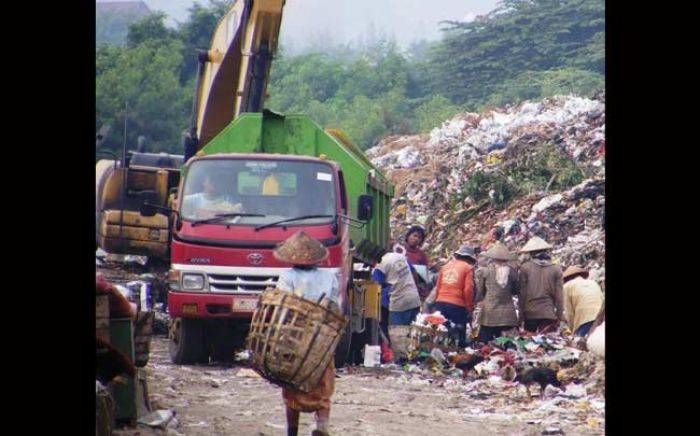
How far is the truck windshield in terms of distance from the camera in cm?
1075

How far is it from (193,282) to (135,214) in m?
3.80

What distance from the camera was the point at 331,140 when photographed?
12117 millimetres

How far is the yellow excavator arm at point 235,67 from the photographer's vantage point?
1295 centimetres

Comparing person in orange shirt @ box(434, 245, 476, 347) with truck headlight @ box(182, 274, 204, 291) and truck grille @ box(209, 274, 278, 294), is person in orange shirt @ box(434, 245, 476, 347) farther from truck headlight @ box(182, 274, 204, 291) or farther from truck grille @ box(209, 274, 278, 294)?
truck headlight @ box(182, 274, 204, 291)

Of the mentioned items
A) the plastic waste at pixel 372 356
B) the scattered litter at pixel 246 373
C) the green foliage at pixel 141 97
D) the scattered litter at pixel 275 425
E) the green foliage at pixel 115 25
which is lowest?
the scattered litter at pixel 275 425

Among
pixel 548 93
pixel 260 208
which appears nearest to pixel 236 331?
pixel 260 208

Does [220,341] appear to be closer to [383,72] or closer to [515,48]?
[515,48]

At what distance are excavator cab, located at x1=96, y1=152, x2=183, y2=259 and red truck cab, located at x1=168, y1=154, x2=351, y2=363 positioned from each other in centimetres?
276

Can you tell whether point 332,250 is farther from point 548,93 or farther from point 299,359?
point 548,93

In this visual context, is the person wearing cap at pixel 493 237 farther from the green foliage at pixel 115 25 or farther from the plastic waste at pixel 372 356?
the green foliage at pixel 115 25

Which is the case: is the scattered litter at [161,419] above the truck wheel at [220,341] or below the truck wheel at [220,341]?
below

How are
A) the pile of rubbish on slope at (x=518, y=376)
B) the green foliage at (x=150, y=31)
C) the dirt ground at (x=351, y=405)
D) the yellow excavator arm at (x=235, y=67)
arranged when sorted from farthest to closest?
1. the green foliage at (x=150, y=31)
2. the yellow excavator arm at (x=235, y=67)
3. the pile of rubbish on slope at (x=518, y=376)
4. the dirt ground at (x=351, y=405)

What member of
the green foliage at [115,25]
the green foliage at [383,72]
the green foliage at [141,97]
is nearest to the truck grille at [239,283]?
the green foliage at [383,72]

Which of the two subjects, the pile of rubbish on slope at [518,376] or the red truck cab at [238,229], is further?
the red truck cab at [238,229]
